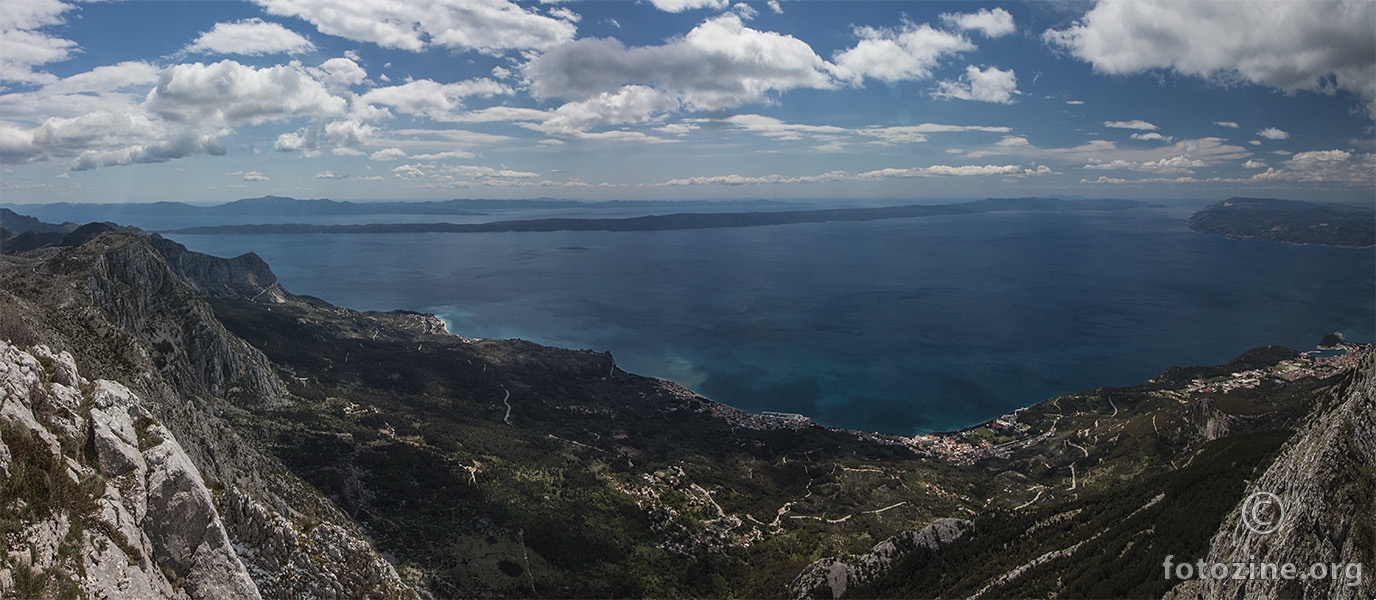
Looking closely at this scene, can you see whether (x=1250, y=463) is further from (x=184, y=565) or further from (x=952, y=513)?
(x=184, y=565)

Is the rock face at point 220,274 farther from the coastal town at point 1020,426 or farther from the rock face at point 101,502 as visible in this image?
the coastal town at point 1020,426

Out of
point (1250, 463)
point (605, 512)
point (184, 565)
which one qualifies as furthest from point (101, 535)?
point (1250, 463)

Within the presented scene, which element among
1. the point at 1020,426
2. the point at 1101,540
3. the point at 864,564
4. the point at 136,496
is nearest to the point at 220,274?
the point at 864,564

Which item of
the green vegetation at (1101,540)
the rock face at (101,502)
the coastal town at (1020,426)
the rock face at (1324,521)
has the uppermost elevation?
the rock face at (101,502)

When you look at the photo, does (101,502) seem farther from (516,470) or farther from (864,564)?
(516,470)

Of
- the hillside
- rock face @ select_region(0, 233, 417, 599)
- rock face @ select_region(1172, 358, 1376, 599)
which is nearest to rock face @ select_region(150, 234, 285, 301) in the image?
the hillside

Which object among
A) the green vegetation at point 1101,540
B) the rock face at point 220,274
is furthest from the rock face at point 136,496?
the rock face at point 220,274
